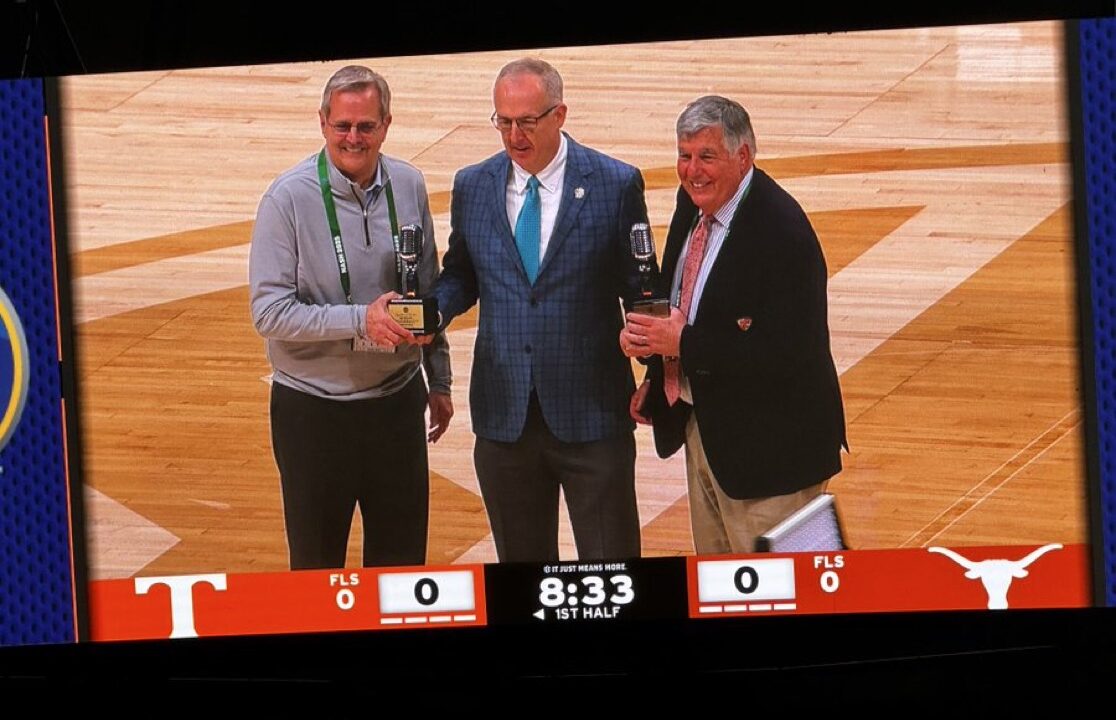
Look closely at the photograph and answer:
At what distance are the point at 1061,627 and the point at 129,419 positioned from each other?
7.97 feet

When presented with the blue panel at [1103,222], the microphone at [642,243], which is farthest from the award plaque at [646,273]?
the blue panel at [1103,222]

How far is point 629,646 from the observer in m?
4.27

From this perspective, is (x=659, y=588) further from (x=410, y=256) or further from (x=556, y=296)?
(x=410, y=256)

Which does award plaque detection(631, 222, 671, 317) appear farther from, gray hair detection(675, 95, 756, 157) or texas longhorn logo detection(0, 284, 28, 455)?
texas longhorn logo detection(0, 284, 28, 455)

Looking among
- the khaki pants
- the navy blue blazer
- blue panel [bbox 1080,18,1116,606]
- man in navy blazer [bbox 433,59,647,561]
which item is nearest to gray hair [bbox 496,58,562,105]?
man in navy blazer [bbox 433,59,647,561]

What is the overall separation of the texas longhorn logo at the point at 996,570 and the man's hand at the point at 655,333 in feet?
2.51

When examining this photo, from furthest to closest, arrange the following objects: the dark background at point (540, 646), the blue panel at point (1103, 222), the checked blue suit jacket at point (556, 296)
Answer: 1. the dark background at point (540, 646)
2. the checked blue suit jacket at point (556, 296)
3. the blue panel at point (1103, 222)

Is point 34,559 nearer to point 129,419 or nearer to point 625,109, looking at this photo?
point 129,419

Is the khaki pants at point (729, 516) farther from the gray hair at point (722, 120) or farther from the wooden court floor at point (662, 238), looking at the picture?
the gray hair at point (722, 120)

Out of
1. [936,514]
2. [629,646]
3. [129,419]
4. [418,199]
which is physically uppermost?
[418,199]

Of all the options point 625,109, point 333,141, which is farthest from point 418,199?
point 625,109

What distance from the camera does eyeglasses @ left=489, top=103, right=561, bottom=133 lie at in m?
3.68

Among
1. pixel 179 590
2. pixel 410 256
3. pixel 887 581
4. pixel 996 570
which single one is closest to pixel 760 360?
pixel 887 581

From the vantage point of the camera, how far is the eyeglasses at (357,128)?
12.1 ft
